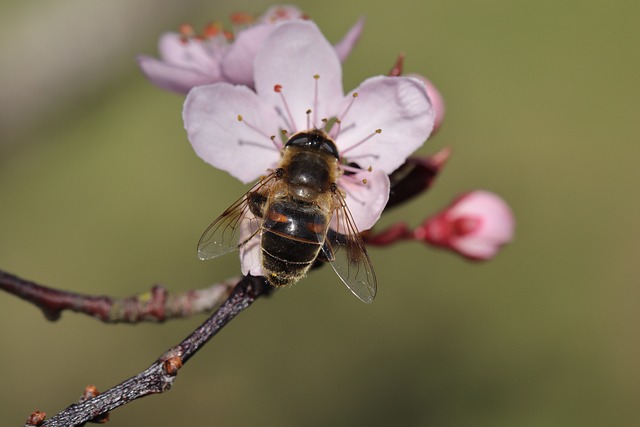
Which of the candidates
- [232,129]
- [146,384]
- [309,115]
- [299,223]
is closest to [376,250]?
[309,115]

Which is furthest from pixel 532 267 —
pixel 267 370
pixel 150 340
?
pixel 150 340

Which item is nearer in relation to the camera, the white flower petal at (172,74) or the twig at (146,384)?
the twig at (146,384)

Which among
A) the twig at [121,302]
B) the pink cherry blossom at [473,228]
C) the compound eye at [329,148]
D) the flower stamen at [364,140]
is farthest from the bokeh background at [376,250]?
the compound eye at [329,148]

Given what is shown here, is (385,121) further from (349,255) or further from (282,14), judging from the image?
(282,14)

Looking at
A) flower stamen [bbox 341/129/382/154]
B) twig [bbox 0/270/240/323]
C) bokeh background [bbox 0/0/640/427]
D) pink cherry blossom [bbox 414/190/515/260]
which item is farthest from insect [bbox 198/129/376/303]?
bokeh background [bbox 0/0/640/427]

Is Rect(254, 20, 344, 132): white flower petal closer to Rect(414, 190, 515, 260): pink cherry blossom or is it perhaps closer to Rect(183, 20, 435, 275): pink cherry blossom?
Rect(183, 20, 435, 275): pink cherry blossom

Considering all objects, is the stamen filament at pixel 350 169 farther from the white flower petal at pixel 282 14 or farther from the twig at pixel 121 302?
the white flower petal at pixel 282 14
